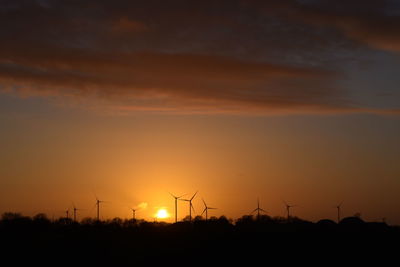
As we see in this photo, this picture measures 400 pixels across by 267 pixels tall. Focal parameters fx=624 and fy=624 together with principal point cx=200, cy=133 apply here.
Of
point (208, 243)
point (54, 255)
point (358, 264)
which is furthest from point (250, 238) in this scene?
point (54, 255)

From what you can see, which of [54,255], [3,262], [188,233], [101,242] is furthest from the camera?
[188,233]

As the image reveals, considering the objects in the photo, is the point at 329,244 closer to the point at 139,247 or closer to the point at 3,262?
the point at 139,247

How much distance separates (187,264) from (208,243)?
21.1m

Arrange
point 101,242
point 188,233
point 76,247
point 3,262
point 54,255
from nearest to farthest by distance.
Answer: point 3,262 < point 54,255 < point 76,247 < point 101,242 < point 188,233

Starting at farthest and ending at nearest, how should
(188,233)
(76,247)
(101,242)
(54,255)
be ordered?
(188,233) → (101,242) → (76,247) → (54,255)

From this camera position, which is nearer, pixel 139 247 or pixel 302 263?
pixel 302 263

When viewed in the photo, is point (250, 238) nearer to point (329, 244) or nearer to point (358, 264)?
point (329, 244)

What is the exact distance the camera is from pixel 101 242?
478 ft

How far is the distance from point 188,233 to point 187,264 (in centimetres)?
4929

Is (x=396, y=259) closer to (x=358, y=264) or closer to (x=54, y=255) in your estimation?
(x=358, y=264)

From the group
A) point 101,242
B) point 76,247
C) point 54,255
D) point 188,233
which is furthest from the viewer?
point 188,233

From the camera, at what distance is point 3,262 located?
4567 inches

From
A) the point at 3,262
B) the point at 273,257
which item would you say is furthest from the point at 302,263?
the point at 3,262

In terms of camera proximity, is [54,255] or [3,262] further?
[54,255]
